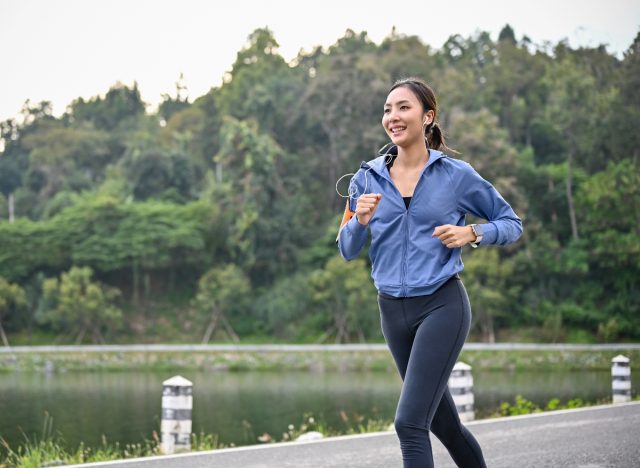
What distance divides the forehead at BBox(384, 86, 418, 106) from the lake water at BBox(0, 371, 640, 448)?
10.3 metres

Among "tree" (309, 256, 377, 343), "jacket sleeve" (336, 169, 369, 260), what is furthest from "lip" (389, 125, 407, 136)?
"tree" (309, 256, 377, 343)

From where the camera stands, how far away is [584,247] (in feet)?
150

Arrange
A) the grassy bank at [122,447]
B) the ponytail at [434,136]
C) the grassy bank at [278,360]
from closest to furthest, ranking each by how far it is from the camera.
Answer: the ponytail at [434,136] < the grassy bank at [122,447] < the grassy bank at [278,360]

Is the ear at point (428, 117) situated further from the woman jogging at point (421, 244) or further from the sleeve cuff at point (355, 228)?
the sleeve cuff at point (355, 228)

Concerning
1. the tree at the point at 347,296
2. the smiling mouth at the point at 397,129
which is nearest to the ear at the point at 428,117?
the smiling mouth at the point at 397,129

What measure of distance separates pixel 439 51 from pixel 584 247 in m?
19.7

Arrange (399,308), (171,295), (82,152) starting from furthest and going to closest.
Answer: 1. (82,152)
2. (171,295)
3. (399,308)

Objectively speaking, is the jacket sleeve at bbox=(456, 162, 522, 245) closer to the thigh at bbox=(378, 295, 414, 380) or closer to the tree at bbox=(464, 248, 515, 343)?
the thigh at bbox=(378, 295, 414, 380)

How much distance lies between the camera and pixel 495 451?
6461mm

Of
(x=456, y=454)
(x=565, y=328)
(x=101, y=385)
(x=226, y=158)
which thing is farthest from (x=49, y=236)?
(x=456, y=454)

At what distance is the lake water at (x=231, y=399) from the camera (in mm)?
15773

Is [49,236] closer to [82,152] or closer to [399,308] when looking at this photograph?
[82,152]

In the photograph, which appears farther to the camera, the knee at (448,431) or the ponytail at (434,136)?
the ponytail at (434,136)

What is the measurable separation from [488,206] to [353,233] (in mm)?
512
